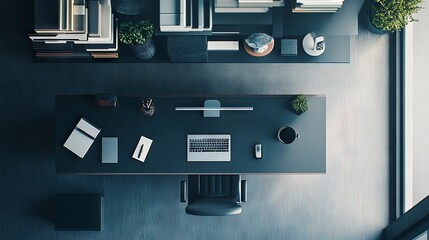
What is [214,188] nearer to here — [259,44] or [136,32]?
[259,44]

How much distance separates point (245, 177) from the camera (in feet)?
13.3

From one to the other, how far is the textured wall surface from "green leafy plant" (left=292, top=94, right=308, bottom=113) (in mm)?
655

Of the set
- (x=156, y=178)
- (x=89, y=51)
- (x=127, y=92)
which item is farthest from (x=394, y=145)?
(x=89, y=51)

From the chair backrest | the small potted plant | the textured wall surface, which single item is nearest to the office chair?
the chair backrest

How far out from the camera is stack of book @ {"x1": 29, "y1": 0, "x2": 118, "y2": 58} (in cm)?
320

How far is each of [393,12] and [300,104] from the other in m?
0.96

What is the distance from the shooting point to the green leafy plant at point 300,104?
3.38 m

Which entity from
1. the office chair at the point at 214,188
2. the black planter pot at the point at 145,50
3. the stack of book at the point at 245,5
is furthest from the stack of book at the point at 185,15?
the office chair at the point at 214,188

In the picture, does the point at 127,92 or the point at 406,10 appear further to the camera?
the point at 127,92

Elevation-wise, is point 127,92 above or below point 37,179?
above

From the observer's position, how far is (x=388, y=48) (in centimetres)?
404

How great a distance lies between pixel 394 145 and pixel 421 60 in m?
0.69

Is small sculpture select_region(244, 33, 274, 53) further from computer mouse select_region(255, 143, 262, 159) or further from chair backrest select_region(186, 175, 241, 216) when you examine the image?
chair backrest select_region(186, 175, 241, 216)

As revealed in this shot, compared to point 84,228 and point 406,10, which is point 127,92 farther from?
point 406,10
